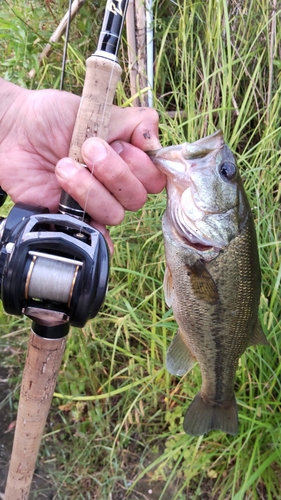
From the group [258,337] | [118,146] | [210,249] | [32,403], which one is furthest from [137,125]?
[32,403]

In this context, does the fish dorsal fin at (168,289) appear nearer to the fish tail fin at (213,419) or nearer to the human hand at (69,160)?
the human hand at (69,160)

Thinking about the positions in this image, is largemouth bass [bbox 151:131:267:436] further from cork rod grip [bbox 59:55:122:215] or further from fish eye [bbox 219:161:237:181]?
cork rod grip [bbox 59:55:122:215]

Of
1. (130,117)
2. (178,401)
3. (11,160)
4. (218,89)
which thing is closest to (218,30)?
(218,89)

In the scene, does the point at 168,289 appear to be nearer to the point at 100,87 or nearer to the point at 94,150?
the point at 94,150

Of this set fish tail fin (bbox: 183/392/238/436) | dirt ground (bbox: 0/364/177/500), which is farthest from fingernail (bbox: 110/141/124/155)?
dirt ground (bbox: 0/364/177/500)

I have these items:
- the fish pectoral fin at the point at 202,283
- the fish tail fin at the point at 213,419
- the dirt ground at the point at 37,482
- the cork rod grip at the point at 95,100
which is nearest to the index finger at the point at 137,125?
the cork rod grip at the point at 95,100

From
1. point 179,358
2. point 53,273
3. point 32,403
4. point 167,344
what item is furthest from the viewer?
point 167,344

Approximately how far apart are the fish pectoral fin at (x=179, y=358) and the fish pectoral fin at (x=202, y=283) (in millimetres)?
263

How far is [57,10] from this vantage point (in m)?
2.89

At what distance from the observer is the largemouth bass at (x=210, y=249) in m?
1.27

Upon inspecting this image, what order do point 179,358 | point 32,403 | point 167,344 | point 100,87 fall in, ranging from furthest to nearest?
point 167,344
point 179,358
point 32,403
point 100,87

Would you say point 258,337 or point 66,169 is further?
point 258,337

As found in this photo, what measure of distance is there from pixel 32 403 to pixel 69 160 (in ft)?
2.97

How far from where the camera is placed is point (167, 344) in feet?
7.04
